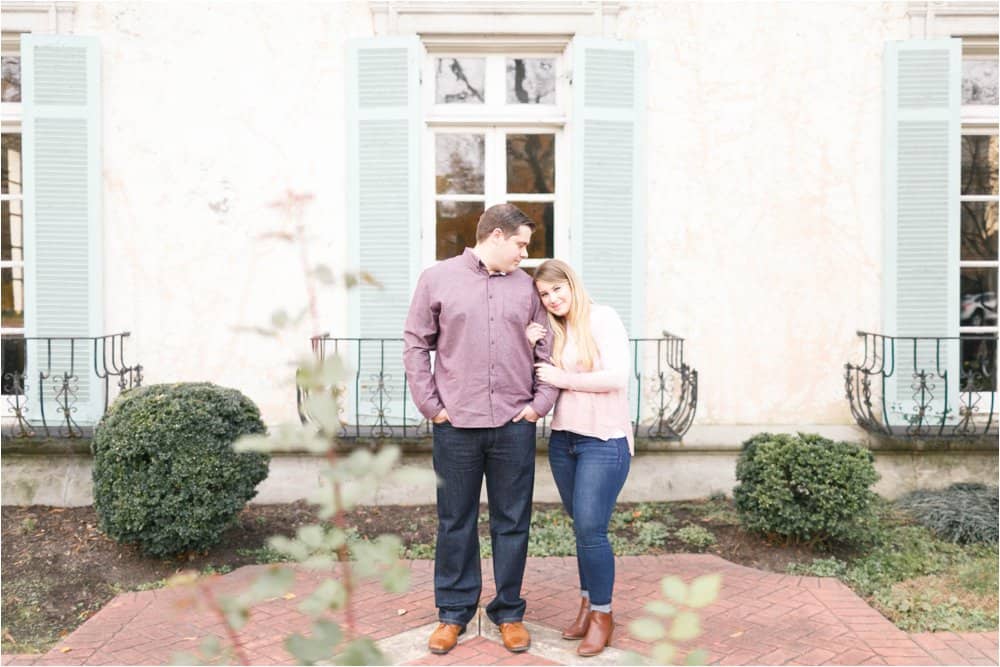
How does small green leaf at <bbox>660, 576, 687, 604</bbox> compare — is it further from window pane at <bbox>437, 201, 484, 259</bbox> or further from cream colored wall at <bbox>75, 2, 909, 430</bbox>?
window pane at <bbox>437, 201, 484, 259</bbox>

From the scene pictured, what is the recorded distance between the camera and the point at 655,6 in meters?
6.35

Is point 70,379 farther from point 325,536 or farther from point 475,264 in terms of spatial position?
point 325,536

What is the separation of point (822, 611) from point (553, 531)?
173 centimetres

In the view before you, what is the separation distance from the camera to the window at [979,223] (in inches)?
261

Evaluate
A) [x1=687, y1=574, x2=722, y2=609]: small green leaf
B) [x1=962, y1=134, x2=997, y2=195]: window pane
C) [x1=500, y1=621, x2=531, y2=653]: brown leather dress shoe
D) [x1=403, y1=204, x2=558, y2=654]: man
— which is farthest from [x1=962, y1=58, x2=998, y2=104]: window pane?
[x1=687, y1=574, x2=722, y2=609]: small green leaf

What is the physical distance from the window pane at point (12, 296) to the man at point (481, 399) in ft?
13.2

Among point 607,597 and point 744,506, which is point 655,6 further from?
point 607,597

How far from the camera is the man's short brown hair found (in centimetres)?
380

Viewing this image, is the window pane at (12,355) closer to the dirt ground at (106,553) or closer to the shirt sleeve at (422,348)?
the dirt ground at (106,553)

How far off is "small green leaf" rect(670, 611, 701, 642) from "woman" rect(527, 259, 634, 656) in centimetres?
A: 257

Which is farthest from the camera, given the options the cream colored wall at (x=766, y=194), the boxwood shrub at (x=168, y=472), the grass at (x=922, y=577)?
the cream colored wall at (x=766, y=194)

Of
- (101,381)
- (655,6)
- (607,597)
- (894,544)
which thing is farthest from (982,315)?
(101,381)

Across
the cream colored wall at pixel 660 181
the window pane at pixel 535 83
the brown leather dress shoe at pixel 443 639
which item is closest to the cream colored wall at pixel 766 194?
the cream colored wall at pixel 660 181

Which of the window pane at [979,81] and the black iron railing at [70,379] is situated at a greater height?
the window pane at [979,81]
